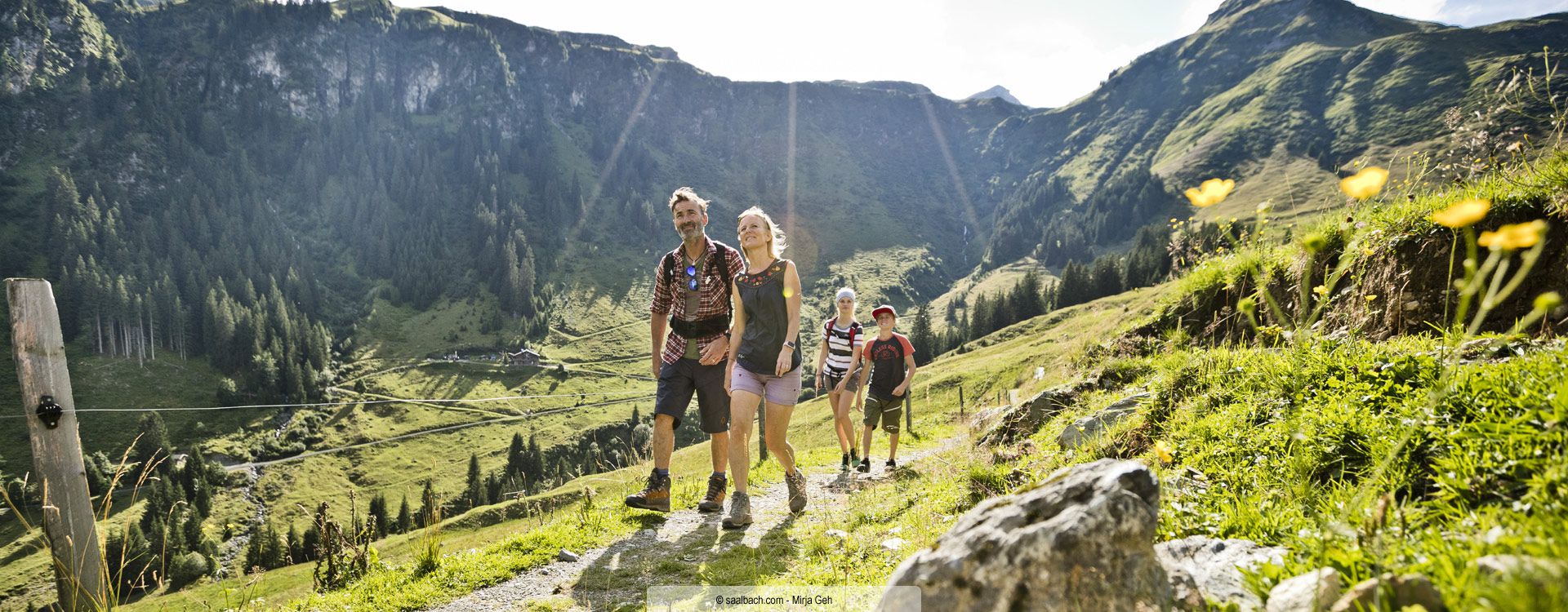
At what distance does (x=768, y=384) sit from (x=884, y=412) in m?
4.51

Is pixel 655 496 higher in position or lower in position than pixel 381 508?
higher

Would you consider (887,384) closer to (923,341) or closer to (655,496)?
(655,496)

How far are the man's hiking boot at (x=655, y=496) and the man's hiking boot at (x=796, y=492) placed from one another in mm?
1387

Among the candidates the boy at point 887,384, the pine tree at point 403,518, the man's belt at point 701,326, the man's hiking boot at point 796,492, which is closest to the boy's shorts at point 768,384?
the man's belt at point 701,326

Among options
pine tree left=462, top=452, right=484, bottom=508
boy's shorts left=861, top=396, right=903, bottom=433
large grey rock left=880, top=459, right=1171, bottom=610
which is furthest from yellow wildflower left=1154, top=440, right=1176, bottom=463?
pine tree left=462, top=452, right=484, bottom=508

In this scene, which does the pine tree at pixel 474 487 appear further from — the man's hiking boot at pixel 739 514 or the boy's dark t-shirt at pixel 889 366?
the man's hiking boot at pixel 739 514

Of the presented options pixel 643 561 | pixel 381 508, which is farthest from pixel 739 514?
pixel 381 508

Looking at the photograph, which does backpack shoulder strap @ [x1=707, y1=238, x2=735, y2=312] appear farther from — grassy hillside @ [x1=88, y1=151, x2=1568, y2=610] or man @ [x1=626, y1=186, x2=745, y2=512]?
grassy hillside @ [x1=88, y1=151, x2=1568, y2=610]

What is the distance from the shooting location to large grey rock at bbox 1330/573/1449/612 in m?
2.02

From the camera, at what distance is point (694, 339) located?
691 centimetres

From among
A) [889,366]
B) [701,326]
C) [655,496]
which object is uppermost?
[701,326]

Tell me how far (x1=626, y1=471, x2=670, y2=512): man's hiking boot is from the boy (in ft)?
14.8

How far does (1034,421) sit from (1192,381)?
2.73m

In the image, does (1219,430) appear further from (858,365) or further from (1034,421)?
(858,365)
